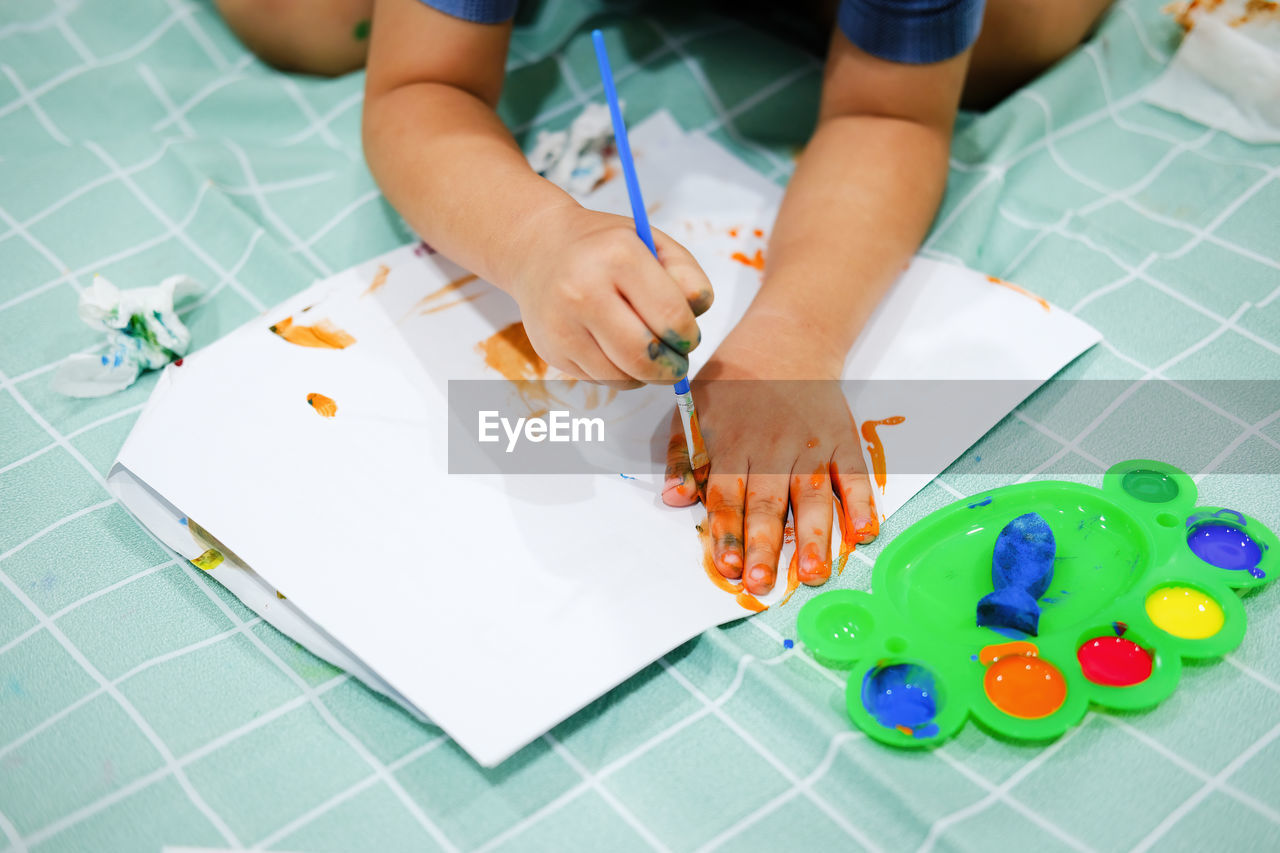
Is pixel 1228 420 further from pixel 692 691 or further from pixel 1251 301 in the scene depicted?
pixel 692 691

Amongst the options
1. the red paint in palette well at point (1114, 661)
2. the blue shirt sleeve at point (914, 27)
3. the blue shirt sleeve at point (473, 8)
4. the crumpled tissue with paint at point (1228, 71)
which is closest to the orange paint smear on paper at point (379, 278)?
the blue shirt sleeve at point (473, 8)

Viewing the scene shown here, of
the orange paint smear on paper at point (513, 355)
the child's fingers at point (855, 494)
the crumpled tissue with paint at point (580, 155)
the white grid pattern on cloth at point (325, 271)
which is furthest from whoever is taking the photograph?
the crumpled tissue with paint at point (580, 155)

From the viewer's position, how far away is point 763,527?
61 centimetres

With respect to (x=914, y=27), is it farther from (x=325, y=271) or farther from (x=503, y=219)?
(x=325, y=271)

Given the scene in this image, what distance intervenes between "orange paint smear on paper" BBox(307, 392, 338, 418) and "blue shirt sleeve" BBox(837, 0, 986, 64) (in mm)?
503

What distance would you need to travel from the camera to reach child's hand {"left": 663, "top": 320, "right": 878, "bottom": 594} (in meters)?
0.61

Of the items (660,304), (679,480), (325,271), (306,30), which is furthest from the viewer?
(306,30)

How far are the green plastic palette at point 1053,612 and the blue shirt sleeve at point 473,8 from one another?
52cm

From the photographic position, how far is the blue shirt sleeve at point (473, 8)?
31.0 inches

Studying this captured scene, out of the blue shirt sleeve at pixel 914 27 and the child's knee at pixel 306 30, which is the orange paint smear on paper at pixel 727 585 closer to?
the blue shirt sleeve at pixel 914 27

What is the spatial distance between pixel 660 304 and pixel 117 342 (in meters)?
0.46

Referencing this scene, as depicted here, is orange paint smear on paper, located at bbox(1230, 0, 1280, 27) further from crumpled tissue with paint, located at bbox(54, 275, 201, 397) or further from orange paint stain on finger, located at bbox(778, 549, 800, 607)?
crumpled tissue with paint, located at bbox(54, 275, 201, 397)

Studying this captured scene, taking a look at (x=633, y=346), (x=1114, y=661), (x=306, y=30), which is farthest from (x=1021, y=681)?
(x=306, y=30)

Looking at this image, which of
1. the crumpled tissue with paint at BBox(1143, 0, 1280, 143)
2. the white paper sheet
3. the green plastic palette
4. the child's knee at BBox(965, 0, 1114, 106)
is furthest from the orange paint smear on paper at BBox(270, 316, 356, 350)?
the crumpled tissue with paint at BBox(1143, 0, 1280, 143)
